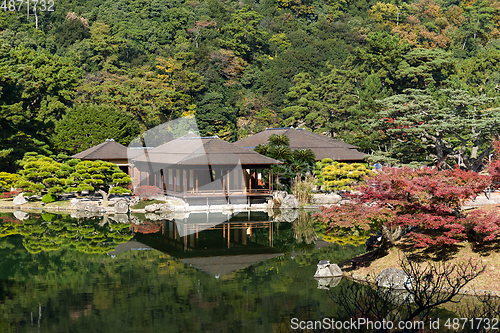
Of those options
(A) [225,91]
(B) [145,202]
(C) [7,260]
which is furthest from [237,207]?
(A) [225,91]

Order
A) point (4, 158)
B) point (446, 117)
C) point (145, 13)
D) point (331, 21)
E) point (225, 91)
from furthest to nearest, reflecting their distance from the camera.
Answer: point (331, 21)
point (145, 13)
point (225, 91)
point (4, 158)
point (446, 117)

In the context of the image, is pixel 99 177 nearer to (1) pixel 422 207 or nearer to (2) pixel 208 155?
(2) pixel 208 155

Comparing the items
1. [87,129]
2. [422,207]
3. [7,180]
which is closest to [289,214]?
[422,207]

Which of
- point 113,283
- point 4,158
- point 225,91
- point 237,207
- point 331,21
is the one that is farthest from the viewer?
point 331,21

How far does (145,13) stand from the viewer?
72750 mm

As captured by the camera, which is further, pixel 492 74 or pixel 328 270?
pixel 492 74

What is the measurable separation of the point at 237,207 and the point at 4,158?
16279 millimetres

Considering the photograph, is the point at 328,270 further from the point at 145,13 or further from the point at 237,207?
the point at 145,13

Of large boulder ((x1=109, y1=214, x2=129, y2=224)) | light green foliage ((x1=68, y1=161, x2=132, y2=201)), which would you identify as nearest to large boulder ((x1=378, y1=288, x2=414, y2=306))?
large boulder ((x1=109, y1=214, x2=129, y2=224))

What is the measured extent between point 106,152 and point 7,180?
6407 mm

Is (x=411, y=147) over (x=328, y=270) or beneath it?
over

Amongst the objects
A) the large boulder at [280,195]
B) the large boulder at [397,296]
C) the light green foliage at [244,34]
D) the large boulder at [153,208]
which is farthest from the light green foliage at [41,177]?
the light green foliage at [244,34]

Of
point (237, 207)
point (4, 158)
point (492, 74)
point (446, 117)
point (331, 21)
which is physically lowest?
point (237, 207)

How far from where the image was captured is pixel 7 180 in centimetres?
3052
